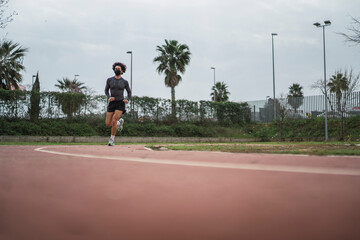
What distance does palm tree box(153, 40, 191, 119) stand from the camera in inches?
1329

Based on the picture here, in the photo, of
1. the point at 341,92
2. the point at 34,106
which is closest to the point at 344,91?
the point at 341,92

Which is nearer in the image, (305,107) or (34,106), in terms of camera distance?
(34,106)

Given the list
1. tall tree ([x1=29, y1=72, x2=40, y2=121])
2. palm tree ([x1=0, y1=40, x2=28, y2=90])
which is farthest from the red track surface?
palm tree ([x1=0, y1=40, x2=28, y2=90])

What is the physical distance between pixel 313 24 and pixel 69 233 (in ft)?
89.6

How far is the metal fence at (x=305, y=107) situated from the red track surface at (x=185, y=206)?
74.6 ft

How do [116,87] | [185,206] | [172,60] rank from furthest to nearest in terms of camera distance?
[172,60], [116,87], [185,206]

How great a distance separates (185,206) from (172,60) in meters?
33.1

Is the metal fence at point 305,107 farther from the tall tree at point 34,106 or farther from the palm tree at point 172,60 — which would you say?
the tall tree at point 34,106

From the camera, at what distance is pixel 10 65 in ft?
96.8

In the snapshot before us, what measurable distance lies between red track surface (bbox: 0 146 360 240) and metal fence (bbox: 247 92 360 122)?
22.7 meters

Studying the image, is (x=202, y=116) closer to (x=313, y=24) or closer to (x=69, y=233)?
(x=313, y=24)

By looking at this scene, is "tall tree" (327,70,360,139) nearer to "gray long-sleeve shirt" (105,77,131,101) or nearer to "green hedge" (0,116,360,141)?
"green hedge" (0,116,360,141)

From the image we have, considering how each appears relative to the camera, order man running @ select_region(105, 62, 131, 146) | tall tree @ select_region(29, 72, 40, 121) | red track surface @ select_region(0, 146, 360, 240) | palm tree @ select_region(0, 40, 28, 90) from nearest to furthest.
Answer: red track surface @ select_region(0, 146, 360, 240), man running @ select_region(105, 62, 131, 146), tall tree @ select_region(29, 72, 40, 121), palm tree @ select_region(0, 40, 28, 90)

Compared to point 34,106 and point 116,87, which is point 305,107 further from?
point 116,87
